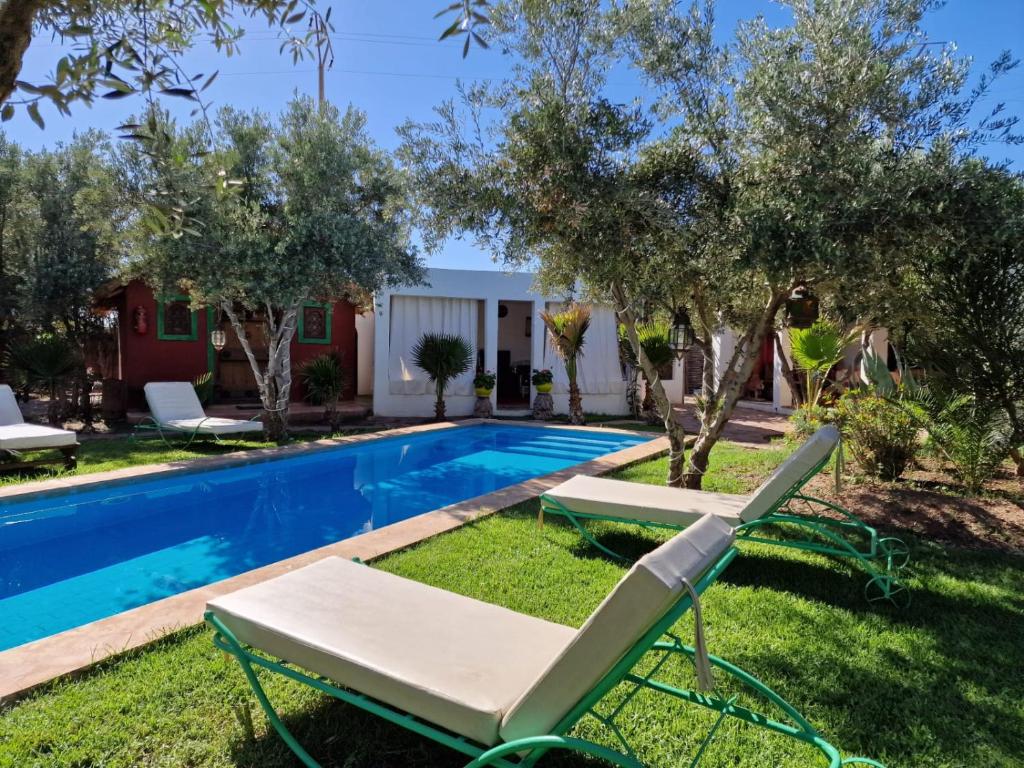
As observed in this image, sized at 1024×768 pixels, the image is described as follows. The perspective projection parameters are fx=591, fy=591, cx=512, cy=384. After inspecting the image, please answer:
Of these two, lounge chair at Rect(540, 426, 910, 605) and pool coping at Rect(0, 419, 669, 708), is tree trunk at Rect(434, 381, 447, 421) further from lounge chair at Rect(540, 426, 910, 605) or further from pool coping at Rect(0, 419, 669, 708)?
lounge chair at Rect(540, 426, 910, 605)

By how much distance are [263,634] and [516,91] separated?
4799 millimetres

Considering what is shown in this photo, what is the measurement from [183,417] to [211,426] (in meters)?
1.05

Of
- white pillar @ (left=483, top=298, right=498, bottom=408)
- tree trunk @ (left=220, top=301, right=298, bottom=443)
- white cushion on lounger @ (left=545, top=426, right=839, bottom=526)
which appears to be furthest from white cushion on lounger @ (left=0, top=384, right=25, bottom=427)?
white pillar @ (left=483, top=298, right=498, bottom=408)

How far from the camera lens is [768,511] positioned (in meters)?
4.34

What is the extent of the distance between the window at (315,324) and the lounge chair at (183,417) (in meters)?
4.60

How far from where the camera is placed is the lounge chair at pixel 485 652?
1838mm

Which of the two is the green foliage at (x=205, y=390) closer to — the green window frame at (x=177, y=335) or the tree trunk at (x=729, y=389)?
the green window frame at (x=177, y=335)

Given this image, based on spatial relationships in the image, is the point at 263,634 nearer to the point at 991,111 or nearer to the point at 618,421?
the point at 991,111

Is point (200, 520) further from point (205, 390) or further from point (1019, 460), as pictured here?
point (1019, 460)

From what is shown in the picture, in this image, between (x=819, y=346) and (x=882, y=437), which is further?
(x=819, y=346)

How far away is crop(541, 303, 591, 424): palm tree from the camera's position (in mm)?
13078

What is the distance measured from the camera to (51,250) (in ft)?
39.4

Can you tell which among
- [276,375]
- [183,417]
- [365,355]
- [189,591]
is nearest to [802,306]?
[189,591]

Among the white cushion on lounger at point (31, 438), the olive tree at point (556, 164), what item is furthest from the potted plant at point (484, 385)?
the olive tree at point (556, 164)
